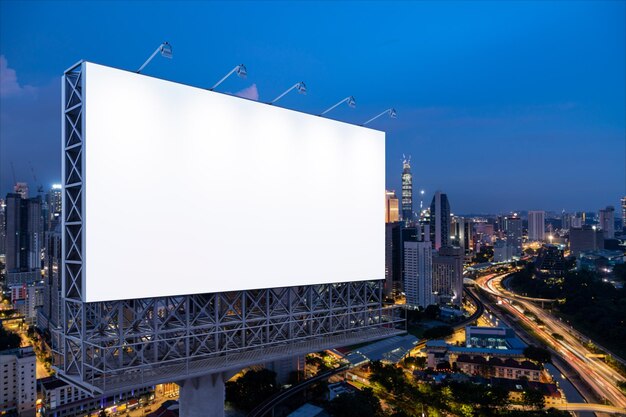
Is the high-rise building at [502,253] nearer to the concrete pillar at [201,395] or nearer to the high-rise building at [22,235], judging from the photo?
the high-rise building at [22,235]

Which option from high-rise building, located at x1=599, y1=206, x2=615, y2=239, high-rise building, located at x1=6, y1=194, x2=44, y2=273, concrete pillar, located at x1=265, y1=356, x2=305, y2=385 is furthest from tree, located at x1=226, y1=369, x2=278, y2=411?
high-rise building, located at x1=599, y1=206, x2=615, y2=239

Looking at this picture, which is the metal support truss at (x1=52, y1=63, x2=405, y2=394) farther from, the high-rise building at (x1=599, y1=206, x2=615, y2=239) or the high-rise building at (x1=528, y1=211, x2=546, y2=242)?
the high-rise building at (x1=528, y1=211, x2=546, y2=242)

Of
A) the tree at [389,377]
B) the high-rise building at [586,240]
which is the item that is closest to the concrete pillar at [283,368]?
the tree at [389,377]

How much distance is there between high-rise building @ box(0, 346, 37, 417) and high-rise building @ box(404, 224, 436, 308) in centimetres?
3450

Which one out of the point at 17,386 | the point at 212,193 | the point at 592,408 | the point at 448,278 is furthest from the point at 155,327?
the point at 448,278

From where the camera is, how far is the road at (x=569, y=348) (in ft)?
72.1

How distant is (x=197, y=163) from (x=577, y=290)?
4654 centimetres

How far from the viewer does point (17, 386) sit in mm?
21109

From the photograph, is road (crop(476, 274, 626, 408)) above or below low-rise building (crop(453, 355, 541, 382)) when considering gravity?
below

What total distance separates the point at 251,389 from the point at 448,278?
33574 millimetres

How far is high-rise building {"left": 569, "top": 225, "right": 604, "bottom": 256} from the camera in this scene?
7262 centimetres

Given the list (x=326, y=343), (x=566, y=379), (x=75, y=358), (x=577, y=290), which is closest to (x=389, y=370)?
(x=566, y=379)

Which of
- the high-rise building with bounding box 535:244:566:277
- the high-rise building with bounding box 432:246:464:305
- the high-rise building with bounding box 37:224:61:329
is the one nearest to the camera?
the high-rise building with bounding box 37:224:61:329

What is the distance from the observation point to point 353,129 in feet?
30.1
